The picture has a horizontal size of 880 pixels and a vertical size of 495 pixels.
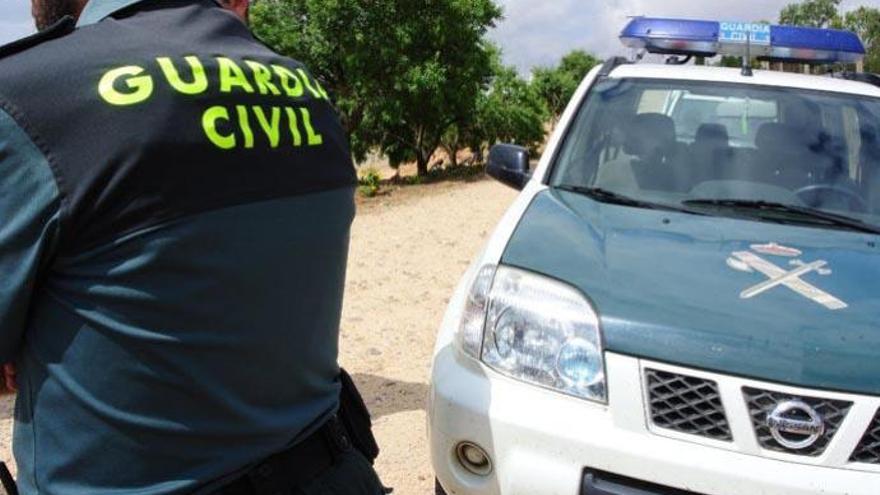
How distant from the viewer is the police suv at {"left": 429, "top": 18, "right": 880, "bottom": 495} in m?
2.12

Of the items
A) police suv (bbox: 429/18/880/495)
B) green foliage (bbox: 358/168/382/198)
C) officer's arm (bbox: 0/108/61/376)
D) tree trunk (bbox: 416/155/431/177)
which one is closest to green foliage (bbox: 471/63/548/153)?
tree trunk (bbox: 416/155/431/177)

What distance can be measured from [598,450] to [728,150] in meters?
1.89

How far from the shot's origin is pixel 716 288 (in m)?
2.41

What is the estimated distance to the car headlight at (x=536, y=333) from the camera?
2.28 metres

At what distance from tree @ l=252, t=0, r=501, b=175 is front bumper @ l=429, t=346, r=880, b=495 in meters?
10.9

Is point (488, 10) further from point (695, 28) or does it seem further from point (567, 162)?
point (567, 162)

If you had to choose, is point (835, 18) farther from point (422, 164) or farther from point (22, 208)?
point (22, 208)

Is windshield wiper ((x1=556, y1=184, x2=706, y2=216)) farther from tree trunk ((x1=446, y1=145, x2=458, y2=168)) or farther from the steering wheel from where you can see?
tree trunk ((x1=446, y1=145, x2=458, y2=168))

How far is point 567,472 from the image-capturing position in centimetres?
220

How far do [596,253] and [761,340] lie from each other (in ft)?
2.03

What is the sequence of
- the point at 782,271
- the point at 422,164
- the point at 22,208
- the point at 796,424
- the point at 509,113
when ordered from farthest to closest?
the point at 509,113
the point at 422,164
the point at 782,271
the point at 796,424
the point at 22,208

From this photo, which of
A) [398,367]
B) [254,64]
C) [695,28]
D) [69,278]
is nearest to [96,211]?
[69,278]

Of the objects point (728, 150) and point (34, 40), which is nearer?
point (34, 40)

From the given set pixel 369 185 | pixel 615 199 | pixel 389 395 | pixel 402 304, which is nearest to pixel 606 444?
pixel 615 199
